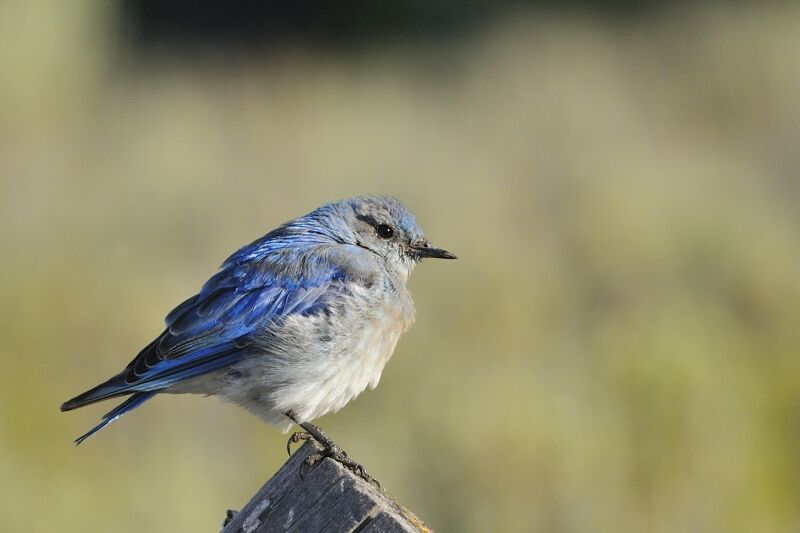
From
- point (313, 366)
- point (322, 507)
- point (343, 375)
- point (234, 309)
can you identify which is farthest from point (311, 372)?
point (322, 507)

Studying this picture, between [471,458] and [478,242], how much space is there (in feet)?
8.11

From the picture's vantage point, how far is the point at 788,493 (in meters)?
5.52

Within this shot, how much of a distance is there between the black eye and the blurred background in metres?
1.45

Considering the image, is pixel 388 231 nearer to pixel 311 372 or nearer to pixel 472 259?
pixel 311 372

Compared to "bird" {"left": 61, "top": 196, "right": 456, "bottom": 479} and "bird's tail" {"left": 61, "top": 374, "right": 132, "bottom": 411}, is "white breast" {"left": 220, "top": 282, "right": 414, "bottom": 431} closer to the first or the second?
"bird" {"left": 61, "top": 196, "right": 456, "bottom": 479}

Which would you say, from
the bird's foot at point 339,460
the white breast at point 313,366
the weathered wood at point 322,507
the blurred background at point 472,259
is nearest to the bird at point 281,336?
the white breast at point 313,366

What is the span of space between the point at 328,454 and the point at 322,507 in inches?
22.6

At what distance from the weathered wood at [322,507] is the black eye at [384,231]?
2.23 metres

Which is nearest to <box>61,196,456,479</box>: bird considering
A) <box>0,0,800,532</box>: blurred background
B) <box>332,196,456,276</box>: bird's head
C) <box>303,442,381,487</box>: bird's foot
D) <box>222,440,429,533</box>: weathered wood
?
<box>332,196,456,276</box>: bird's head

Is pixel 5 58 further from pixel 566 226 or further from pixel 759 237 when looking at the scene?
pixel 759 237

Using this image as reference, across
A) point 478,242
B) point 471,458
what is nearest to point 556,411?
point 471,458

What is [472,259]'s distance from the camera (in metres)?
7.41

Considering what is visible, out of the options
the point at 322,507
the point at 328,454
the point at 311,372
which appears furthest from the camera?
the point at 311,372

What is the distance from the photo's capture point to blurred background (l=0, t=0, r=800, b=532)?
5.38m
